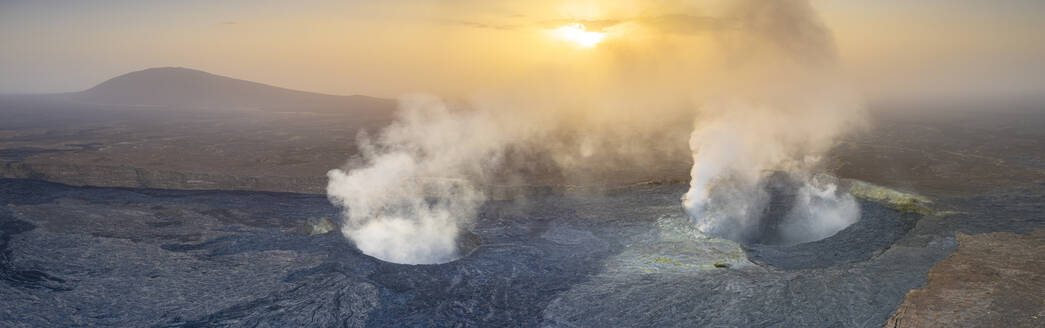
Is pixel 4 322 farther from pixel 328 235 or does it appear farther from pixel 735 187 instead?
pixel 735 187

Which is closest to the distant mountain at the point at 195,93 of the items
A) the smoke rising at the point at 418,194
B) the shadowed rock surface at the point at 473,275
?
the smoke rising at the point at 418,194

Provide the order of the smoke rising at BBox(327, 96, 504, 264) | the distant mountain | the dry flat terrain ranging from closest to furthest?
1. the dry flat terrain
2. the smoke rising at BBox(327, 96, 504, 264)
3. the distant mountain

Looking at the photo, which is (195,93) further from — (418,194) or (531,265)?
(531,265)

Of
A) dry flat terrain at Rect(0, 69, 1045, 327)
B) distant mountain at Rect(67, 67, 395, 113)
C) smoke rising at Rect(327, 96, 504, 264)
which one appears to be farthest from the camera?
distant mountain at Rect(67, 67, 395, 113)

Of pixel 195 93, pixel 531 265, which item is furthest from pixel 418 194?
pixel 195 93

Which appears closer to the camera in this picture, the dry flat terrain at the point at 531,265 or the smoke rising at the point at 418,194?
the dry flat terrain at the point at 531,265

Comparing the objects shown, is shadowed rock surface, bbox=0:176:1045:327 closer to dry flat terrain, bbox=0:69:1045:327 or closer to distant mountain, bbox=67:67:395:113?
dry flat terrain, bbox=0:69:1045:327

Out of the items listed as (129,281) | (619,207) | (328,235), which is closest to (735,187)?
(619,207)

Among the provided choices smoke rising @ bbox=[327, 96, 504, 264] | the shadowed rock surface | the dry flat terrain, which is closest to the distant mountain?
smoke rising @ bbox=[327, 96, 504, 264]

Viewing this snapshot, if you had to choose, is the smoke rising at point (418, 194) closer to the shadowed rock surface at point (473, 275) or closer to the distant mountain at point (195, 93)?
the shadowed rock surface at point (473, 275)
